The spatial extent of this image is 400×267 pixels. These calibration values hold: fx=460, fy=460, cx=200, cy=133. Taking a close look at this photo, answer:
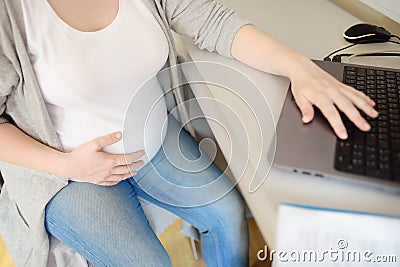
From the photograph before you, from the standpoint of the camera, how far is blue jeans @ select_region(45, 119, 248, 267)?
2.77 ft

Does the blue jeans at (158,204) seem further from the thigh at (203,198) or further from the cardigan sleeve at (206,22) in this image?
the cardigan sleeve at (206,22)

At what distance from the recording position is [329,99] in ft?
2.46

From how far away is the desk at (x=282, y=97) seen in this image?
644 millimetres

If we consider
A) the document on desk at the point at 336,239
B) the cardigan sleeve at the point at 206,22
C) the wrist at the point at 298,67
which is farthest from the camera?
the cardigan sleeve at the point at 206,22

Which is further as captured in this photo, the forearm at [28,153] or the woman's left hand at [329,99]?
the forearm at [28,153]

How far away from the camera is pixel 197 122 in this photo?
996 mm

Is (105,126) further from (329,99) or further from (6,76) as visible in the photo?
(329,99)

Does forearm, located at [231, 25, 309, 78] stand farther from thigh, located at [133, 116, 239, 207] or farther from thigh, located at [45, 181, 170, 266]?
thigh, located at [45, 181, 170, 266]

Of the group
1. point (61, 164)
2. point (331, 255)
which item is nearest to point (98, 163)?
point (61, 164)

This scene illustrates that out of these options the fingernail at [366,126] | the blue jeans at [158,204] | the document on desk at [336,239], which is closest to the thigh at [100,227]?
the blue jeans at [158,204]

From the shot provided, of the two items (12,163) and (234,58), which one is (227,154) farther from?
(12,163)

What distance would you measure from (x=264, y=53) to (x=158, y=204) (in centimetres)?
38

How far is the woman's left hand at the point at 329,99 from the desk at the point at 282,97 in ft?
0.16

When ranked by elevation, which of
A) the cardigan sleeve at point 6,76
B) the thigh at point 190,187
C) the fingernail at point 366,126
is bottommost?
the thigh at point 190,187
